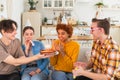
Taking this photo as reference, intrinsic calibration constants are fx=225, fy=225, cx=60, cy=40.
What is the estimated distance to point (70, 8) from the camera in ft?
20.9

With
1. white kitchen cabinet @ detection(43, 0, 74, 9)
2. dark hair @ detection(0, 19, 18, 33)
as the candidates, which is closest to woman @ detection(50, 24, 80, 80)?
dark hair @ detection(0, 19, 18, 33)

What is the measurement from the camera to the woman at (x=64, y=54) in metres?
2.73

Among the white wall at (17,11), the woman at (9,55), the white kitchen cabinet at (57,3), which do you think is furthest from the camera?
the white kitchen cabinet at (57,3)

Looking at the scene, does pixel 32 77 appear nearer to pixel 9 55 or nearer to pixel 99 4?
pixel 9 55

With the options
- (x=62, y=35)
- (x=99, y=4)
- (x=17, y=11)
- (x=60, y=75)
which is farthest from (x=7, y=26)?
(x=99, y=4)

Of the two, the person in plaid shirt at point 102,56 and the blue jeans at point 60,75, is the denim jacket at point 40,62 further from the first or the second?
the person in plaid shirt at point 102,56

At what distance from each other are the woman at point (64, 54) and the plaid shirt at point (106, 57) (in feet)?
1.06

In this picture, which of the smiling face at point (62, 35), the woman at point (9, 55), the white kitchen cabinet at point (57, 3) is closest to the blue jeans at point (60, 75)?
the woman at point (9, 55)

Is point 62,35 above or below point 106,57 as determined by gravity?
above

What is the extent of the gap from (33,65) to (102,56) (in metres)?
0.90

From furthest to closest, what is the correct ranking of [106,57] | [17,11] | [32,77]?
1. [17,11]
2. [32,77]
3. [106,57]

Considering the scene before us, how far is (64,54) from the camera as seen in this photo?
277 cm

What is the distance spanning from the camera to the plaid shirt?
6.93ft

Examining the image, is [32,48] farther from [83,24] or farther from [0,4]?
[83,24]
